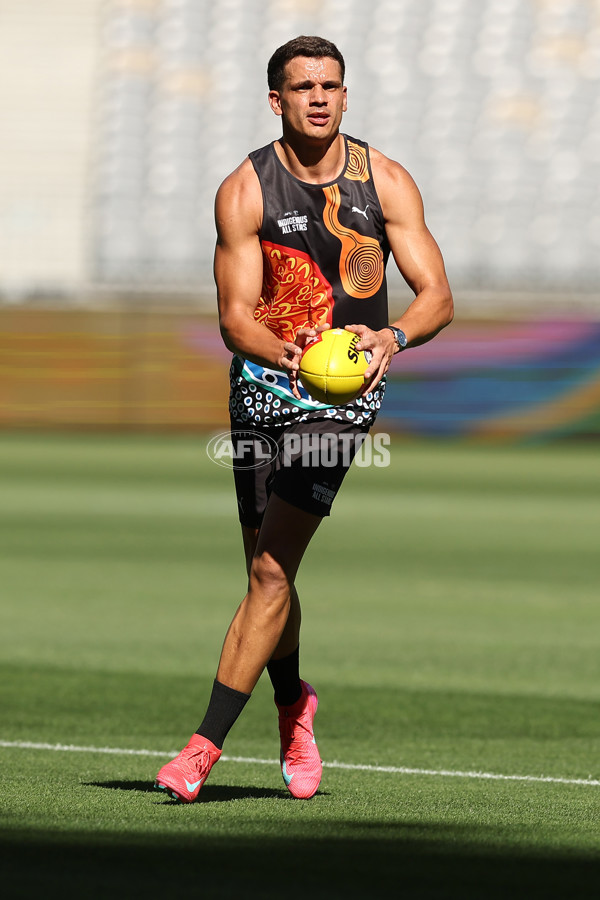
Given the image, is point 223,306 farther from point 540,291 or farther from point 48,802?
point 540,291

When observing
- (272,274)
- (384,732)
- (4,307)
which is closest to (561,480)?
(4,307)

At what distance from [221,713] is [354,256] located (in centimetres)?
161

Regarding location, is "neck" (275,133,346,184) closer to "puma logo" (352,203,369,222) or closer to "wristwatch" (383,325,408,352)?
"puma logo" (352,203,369,222)

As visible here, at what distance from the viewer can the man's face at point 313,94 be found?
4.97 m

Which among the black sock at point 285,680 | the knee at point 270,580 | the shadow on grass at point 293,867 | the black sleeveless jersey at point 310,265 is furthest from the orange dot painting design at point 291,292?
the shadow on grass at point 293,867

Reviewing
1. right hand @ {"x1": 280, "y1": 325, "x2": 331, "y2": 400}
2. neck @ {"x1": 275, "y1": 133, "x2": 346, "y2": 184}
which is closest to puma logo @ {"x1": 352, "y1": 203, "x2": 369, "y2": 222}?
neck @ {"x1": 275, "y1": 133, "x2": 346, "y2": 184}

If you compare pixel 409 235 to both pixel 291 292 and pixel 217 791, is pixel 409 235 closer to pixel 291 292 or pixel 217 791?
pixel 291 292

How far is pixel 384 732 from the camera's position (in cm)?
678

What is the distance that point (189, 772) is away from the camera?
4746mm

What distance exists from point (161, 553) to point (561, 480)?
356 inches

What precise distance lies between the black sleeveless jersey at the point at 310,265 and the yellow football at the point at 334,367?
0.40 m

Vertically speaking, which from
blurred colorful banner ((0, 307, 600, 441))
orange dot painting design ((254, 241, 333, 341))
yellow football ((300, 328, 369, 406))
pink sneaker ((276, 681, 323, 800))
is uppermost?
orange dot painting design ((254, 241, 333, 341))

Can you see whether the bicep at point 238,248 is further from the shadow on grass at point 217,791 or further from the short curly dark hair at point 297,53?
the shadow on grass at point 217,791

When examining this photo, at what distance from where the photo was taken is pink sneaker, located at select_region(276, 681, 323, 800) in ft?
16.5
